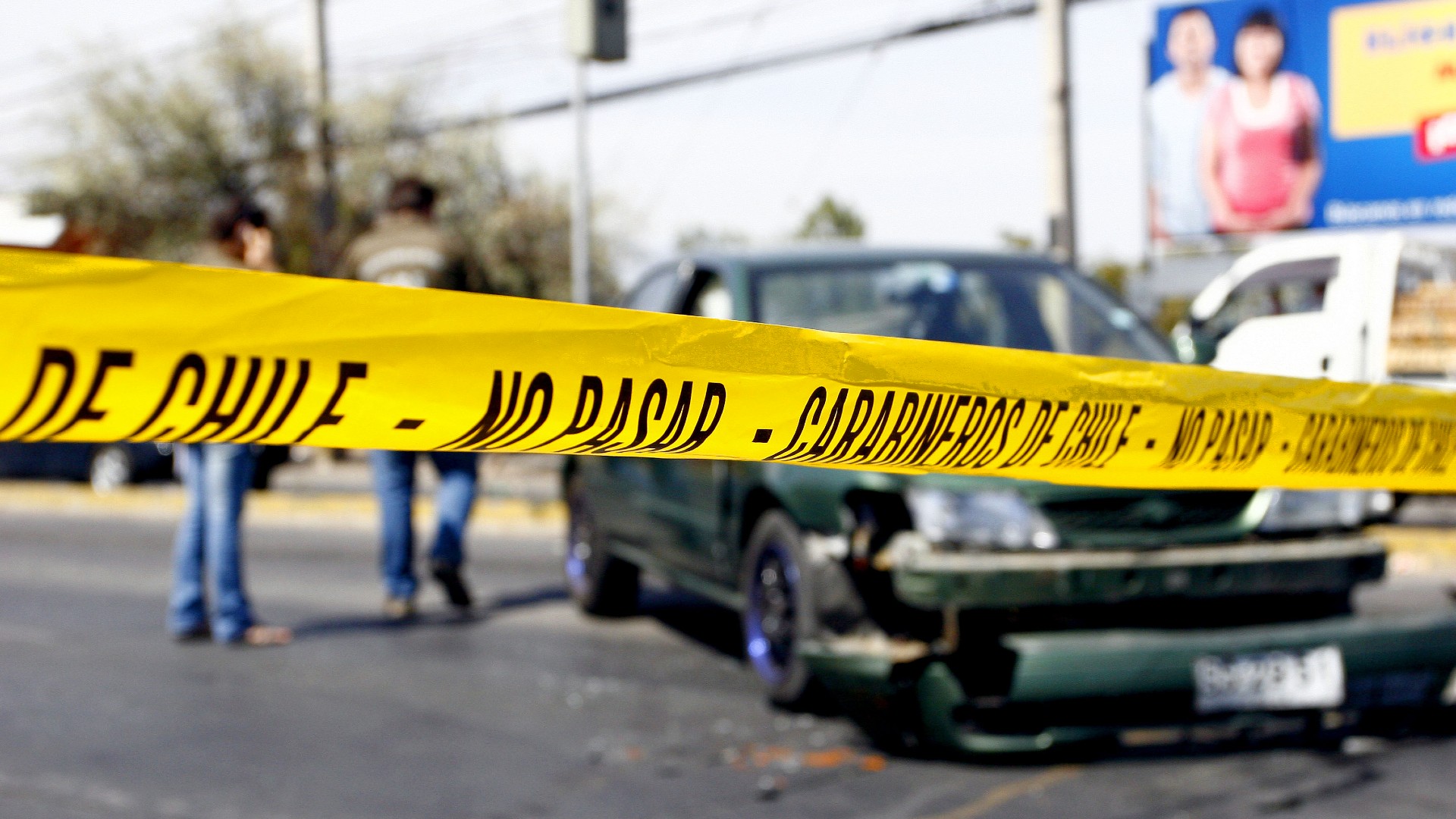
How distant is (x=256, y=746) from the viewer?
445 centimetres

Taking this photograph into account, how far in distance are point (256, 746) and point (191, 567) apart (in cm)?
204

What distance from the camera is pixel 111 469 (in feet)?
58.6

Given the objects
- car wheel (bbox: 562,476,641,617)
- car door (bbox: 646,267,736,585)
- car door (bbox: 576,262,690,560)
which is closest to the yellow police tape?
car door (bbox: 646,267,736,585)

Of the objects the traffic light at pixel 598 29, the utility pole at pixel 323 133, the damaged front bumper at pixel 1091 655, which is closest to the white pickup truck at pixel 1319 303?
the damaged front bumper at pixel 1091 655

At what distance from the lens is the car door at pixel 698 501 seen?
523cm

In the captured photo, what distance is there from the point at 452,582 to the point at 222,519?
4.10 ft

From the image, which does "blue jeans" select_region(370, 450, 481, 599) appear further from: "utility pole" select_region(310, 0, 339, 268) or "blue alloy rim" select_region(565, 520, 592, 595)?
"utility pole" select_region(310, 0, 339, 268)

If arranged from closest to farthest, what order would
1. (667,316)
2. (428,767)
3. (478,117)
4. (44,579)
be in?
(667,316) < (428,767) < (44,579) < (478,117)

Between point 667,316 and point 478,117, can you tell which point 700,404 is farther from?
point 478,117

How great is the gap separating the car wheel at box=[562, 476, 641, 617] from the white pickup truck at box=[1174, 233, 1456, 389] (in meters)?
3.30

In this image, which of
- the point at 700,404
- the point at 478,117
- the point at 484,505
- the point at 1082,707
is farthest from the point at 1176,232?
the point at 700,404

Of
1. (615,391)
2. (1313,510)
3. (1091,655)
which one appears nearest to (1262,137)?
(1313,510)

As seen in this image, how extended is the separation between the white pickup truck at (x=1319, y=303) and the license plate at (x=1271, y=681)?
31.8 inches

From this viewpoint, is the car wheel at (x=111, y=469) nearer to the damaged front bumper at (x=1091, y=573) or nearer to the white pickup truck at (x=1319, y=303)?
the damaged front bumper at (x=1091, y=573)
